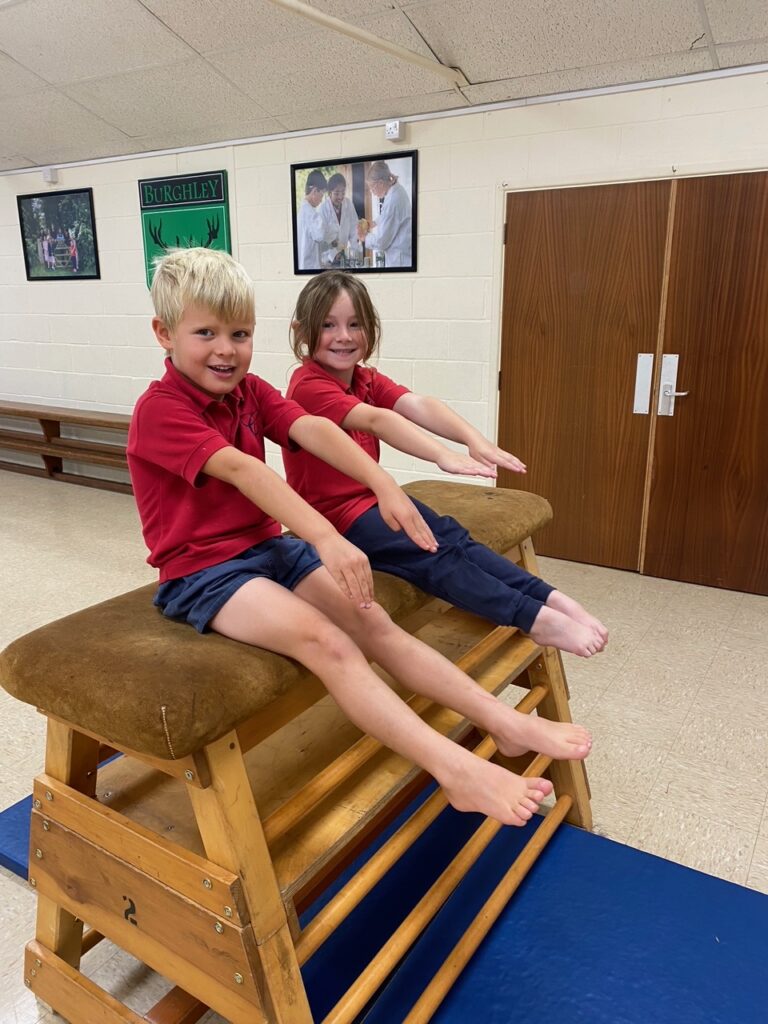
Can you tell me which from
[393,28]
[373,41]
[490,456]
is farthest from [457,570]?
[393,28]

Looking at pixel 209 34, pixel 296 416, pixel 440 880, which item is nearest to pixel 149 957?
pixel 440 880

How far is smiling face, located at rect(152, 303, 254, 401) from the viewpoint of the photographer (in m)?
1.41

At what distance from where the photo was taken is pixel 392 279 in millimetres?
4219

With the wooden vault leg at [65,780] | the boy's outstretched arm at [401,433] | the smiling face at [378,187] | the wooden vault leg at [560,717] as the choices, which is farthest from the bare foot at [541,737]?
the smiling face at [378,187]

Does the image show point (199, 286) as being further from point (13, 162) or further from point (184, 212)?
point (13, 162)

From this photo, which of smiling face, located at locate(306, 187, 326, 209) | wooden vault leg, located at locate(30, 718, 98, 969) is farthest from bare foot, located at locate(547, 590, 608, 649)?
smiling face, located at locate(306, 187, 326, 209)

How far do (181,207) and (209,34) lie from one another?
58.1 inches

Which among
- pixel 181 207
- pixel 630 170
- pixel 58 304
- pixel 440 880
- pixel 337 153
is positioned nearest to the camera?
pixel 440 880

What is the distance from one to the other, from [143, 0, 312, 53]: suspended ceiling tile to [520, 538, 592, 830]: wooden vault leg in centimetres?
272

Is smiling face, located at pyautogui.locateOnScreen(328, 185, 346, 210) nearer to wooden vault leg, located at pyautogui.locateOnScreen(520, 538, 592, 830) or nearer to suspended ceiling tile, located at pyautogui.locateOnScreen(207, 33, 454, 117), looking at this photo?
suspended ceiling tile, located at pyautogui.locateOnScreen(207, 33, 454, 117)

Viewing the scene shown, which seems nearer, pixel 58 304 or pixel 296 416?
pixel 296 416

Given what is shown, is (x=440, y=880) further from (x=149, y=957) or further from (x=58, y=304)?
(x=58, y=304)

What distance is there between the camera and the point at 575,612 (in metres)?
1.67

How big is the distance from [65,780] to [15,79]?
4.49 meters
